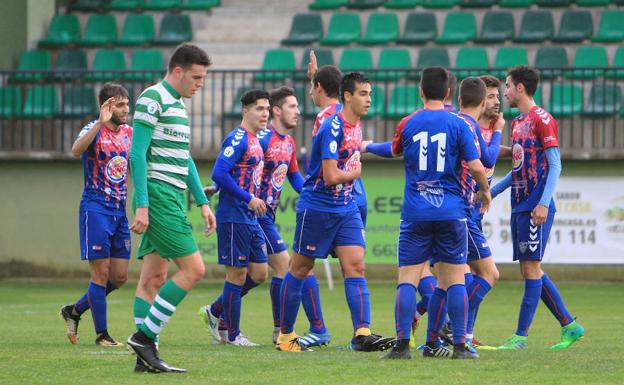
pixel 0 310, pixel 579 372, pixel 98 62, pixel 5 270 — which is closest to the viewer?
pixel 579 372

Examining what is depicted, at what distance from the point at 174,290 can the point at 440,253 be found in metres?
1.88

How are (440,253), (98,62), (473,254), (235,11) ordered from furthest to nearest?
1. (235,11)
2. (98,62)
3. (473,254)
4. (440,253)

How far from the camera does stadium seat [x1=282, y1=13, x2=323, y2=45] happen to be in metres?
24.1

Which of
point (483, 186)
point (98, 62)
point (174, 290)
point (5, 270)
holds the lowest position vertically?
point (5, 270)

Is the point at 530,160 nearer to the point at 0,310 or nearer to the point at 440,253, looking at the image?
the point at 440,253

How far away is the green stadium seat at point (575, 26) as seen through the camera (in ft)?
74.4

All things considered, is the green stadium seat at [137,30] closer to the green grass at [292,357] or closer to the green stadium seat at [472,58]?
the green stadium seat at [472,58]

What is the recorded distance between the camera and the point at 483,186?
27.5 feet

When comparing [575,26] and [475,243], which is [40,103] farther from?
[475,243]

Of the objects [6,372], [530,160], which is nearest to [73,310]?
[6,372]

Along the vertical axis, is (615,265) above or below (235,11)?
below

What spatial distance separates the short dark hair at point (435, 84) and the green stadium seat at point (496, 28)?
15087 millimetres

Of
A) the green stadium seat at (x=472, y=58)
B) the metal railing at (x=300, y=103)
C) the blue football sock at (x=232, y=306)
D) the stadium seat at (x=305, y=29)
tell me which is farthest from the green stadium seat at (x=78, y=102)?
the blue football sock at (x=232, y=306)

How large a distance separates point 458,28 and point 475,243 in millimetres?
14215
